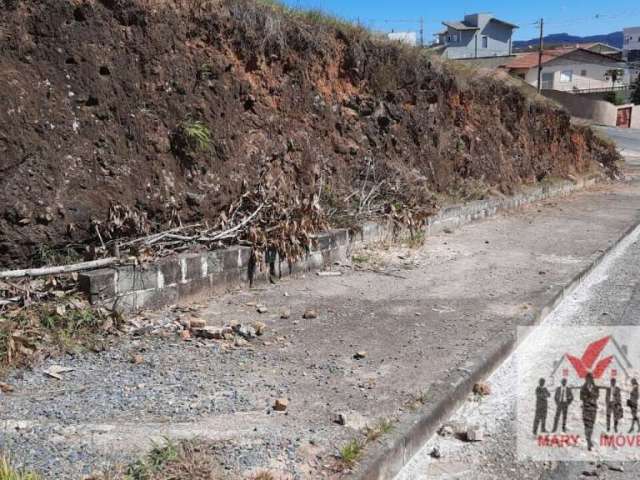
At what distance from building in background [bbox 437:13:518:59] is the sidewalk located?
7086 centimetres

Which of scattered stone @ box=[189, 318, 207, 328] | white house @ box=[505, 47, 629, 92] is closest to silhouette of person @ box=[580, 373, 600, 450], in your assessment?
scattered stone @ box=[189, 318, 207, 328]

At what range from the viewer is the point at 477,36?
75250mm

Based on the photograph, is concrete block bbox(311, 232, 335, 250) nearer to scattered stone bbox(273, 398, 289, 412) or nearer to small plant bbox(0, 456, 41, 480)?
scattered stone bbox(273, 398, 289, 412)

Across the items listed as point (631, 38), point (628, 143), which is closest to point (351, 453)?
point (628, 143)

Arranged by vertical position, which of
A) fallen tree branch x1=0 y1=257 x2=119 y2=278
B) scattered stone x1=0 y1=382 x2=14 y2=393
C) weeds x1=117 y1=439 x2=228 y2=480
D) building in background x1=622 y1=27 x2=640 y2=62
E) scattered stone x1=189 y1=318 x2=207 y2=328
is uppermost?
building in background x1=622 y1=27 x2=640 y2=62

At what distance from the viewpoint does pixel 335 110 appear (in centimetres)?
867

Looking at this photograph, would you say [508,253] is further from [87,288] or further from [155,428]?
[155,428]

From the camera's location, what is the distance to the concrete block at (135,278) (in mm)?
4727

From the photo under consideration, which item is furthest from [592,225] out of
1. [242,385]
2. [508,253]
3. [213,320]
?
[242,385]

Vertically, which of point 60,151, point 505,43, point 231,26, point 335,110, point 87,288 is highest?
point 505,43

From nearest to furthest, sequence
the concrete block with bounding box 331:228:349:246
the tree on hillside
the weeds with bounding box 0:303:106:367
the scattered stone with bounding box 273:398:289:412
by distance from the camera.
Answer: the scattered stone with bounding box 273:398:289:412
the weeds with bounding box 0:303:106:367
the concrete block with bounding box 331:228:349:246
the tree on hillside

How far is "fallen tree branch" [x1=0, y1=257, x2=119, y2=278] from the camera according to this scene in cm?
440

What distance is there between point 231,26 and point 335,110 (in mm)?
2134

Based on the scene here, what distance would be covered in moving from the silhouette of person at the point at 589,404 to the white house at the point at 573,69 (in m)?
63.8
